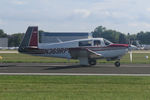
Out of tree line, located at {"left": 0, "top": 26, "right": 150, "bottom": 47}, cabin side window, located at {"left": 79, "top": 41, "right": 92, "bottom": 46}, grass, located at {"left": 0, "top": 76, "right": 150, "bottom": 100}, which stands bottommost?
grass, located at {"left": 0, "top": 76, "right": 150, "bottom": 100}

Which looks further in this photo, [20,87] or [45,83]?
[45,83]

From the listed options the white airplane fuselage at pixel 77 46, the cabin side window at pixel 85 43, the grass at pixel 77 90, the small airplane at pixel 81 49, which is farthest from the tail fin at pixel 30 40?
the grass at pixel 77 90

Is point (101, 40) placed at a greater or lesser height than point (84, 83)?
greater

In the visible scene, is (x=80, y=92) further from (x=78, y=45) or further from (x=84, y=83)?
(x=78, y=45)

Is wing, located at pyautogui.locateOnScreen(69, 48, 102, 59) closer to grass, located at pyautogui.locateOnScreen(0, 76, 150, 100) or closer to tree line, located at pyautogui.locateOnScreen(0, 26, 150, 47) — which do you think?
grass, located at pyautogui.locateOnScreen(0, 76, 150, 100)

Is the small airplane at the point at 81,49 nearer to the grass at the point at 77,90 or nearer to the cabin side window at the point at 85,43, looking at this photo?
the cabin side window at the point at 85,43

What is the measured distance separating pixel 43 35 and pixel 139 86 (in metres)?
120

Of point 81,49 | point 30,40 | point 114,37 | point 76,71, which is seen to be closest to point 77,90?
point 76,71

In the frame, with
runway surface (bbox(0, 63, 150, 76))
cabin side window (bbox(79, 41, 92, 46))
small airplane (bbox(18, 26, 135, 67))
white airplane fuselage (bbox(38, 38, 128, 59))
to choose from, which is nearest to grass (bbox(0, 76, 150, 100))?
runway surface (bbox(0, 63, 150, 76))

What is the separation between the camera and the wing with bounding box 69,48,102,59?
70.8 ft

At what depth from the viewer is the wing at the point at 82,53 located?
2159cm

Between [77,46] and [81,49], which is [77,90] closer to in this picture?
[81,49]

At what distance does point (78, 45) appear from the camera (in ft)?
75.6

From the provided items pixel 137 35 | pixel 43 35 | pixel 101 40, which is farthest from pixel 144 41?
pixel 101 40
